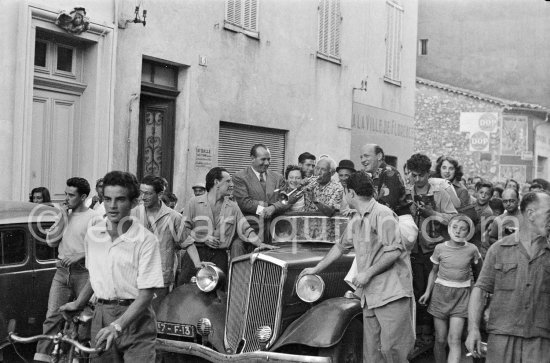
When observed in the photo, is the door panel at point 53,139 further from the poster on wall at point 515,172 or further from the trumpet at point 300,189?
the poster on wall at point 515,172

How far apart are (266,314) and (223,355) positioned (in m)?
0.51

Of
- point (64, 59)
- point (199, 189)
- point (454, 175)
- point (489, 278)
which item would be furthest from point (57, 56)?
point (489, 278)

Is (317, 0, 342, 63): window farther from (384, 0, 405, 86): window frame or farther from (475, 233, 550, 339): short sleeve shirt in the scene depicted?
(475, 233, 550, 339): short sleeve shirt

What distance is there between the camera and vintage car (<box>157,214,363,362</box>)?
7297mm

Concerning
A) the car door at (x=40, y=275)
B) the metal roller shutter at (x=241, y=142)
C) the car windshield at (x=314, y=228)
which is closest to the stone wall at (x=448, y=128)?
the metal roller shutter at (x=241, y=142)

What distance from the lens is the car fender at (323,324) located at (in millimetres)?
7168

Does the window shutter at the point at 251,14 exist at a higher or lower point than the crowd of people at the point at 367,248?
higher

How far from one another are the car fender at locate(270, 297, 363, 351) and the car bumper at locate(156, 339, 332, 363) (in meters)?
0.15

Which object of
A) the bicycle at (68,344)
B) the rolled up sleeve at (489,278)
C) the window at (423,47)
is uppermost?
the window at (423,47)

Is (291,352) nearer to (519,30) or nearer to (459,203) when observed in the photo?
(459,203)

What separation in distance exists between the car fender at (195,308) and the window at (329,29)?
34.1ft

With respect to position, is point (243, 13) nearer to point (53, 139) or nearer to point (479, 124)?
point (53, 139)

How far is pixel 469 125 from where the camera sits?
3300 cm

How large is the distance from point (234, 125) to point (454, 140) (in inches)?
760
